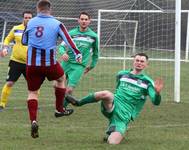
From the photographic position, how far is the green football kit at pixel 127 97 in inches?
356

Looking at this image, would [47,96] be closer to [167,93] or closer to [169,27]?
[167,93]

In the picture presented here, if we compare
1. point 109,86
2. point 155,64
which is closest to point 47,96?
point 109,86

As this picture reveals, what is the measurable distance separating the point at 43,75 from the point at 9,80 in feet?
11.4

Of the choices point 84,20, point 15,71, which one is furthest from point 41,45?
point 15,71

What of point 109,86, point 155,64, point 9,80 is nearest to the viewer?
point 9,80

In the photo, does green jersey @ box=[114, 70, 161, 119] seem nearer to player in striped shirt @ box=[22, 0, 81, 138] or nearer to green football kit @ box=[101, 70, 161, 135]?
green football kit @ box=[101, 70, 161, 135]

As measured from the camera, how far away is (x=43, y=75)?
9.10 meters

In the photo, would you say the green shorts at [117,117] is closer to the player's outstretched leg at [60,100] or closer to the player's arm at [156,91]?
the player's arm at [156,91]

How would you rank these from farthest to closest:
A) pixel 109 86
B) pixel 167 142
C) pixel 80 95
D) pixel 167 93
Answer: pixel 109 86 < pixel 167 93 < pixel 80 95 < pixel 167 142

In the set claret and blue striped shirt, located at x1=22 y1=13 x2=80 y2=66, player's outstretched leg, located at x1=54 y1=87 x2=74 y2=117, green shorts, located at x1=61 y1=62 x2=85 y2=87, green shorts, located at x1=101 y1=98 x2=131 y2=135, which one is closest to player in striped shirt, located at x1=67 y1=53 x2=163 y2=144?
green shorts, located at x1=101 y1=98 x2=131 y2=135

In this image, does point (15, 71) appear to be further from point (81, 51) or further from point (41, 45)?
point (41, 45)

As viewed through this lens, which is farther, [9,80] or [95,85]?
[95,85]

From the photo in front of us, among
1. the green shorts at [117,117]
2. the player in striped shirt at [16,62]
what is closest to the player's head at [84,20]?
the player in striped shirt at [16,62]

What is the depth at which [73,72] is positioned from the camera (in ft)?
40.2
